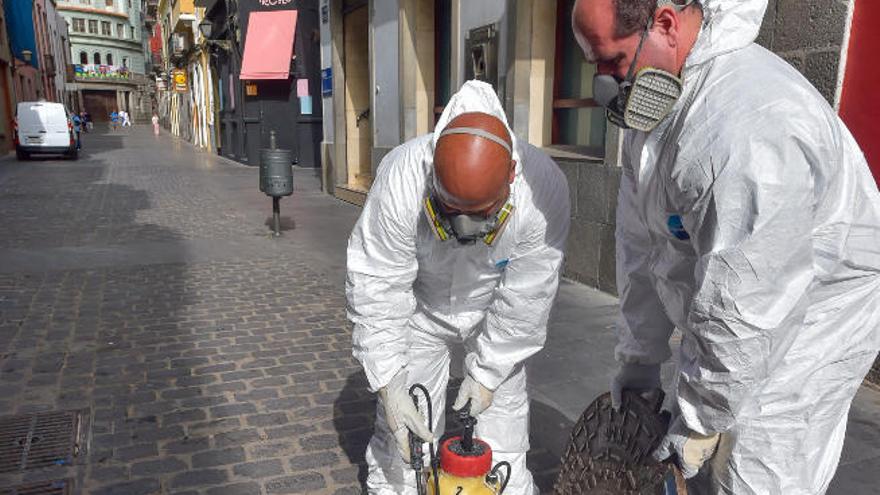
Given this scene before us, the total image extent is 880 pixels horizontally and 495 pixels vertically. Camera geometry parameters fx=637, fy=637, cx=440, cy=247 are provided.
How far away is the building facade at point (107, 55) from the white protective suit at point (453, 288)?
70680 millimetres

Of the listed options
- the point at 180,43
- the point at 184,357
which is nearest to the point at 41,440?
the point at 184,357

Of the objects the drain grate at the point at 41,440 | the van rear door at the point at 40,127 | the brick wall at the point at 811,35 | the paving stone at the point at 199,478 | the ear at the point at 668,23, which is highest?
the brick wall at the point at 811,35

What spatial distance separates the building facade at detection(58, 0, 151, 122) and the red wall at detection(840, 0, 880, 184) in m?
70.6

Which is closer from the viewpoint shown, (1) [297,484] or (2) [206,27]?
(1) [297,484]

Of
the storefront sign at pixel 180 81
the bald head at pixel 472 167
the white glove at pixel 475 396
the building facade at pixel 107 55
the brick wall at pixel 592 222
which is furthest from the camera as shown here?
the building facade at pixel 107 55

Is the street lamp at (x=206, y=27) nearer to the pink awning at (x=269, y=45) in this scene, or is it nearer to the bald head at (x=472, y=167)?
the pink awning at (x=269, y=45)

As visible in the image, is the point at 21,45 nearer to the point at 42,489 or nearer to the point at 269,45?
the point at 269,45

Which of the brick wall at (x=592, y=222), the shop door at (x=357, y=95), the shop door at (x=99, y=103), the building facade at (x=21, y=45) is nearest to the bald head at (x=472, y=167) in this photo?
the brick wall at (x=592, y=222)

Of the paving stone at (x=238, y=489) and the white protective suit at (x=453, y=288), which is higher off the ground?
the white protective suit at (x=453, y=288)

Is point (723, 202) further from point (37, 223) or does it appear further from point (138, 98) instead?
point (138, 98)

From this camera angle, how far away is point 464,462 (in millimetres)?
1957

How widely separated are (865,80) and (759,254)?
10.1 feet

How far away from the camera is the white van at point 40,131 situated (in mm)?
21453

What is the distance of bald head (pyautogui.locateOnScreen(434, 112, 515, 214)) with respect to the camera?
176 cm
